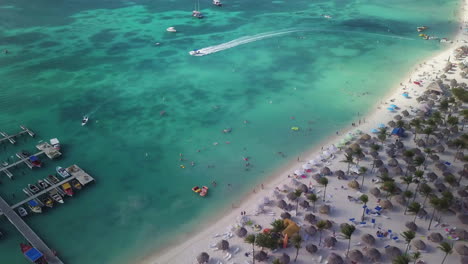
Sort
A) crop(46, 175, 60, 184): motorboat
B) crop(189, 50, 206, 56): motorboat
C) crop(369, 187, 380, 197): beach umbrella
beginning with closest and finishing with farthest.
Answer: crop(369, 187, 380, 197): beach umbrella
crop(46, 175, 60, 184): motorboat
crop(189, 50, 206, 56): motorboat

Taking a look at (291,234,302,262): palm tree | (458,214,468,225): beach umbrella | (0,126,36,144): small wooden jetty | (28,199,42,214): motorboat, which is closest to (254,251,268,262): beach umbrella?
(291,234,302,262): palm tree

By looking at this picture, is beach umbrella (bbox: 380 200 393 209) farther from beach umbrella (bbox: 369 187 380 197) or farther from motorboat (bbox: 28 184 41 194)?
motorboat (bbox: 28 184 41 194)

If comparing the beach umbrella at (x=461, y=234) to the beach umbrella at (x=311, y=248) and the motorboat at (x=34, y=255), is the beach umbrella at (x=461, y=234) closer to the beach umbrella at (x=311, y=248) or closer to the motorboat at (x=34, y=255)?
the beach umbrella at (x=311, y=248)

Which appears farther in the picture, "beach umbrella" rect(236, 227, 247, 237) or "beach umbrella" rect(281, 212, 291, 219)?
"beach umbrella" rect(281, 212, 291, 219)

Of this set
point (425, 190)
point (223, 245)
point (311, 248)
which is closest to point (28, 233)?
point (223, 245)

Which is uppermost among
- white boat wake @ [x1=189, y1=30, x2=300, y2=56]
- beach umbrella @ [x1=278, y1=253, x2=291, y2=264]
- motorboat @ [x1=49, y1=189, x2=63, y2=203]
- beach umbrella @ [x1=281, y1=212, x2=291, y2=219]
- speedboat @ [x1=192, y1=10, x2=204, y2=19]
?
speedboat @ [x1=192, y1=10, x2=204, y2=19]

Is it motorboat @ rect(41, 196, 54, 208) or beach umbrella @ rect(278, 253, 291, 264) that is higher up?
beach umbrella @ rect(278, 253, 291, 264)

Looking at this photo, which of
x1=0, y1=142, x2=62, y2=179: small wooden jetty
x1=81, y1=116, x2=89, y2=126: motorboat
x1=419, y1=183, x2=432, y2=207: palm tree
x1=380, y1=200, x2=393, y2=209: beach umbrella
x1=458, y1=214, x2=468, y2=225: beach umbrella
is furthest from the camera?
x1=81, y1=116, x2=89, y2=126: motorboat
